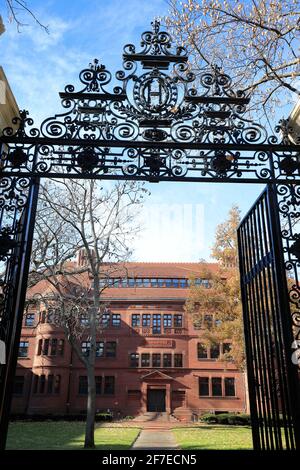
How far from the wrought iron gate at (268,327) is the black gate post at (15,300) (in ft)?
7.15

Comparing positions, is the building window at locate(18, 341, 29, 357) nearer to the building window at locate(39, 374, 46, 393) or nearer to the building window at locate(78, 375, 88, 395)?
the building window at locate(39, 374, 46, 393)

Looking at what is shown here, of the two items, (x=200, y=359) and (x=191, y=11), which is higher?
(x=191, y=11)

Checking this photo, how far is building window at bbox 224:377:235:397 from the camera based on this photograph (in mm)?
29134

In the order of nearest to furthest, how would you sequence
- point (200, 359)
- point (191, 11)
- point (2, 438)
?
point (2, 438) < point (191, 11) < point (200, 359)

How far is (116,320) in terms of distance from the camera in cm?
3181

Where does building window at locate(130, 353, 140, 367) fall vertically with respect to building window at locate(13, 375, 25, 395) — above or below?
above

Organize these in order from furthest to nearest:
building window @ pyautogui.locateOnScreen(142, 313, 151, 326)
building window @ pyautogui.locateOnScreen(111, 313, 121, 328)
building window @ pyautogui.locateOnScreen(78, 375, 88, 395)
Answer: building window @ pyautogui.locateOnScreen(111, 313, 121, 328), building window @ pyautogui.locateOnScreen(142, 313, 151, 326), building window @ pyautogui.locateOnScreen(78, 375, 88, 395)

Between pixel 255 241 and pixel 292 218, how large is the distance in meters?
0.50

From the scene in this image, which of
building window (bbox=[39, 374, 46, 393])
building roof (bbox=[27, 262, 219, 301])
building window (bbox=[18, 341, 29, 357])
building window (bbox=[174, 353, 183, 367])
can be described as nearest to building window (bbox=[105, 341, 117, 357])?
building roof (bbox=[27, 262, 219, 301])

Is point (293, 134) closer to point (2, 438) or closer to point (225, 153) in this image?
point (225, 153)

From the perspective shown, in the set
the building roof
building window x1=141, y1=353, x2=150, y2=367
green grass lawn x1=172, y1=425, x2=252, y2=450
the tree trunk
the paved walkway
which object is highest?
the building roof

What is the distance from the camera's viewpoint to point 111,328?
3155cm

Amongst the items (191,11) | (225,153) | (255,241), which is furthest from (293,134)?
(191,11)

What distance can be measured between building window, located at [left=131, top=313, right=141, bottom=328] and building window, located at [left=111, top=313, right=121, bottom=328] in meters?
A: 1.03
